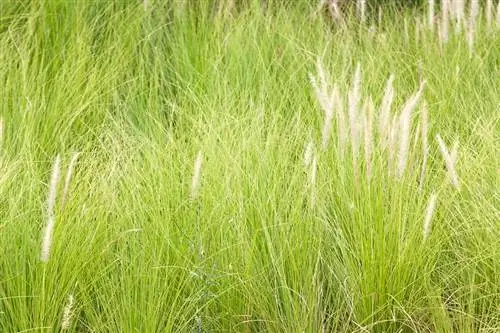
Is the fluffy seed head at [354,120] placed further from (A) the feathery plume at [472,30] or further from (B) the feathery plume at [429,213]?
(A) the feathery plume at [472,30]

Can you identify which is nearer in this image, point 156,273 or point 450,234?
point 156,273

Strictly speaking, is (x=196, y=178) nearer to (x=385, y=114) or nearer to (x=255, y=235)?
(x=255, y=235)

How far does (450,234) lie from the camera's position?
8.50ft

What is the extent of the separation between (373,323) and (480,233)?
1.66ft

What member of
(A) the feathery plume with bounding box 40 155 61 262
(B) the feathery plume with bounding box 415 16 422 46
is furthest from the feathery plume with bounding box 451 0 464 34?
(A) the feathery plume with bounding box 40 155 61 262

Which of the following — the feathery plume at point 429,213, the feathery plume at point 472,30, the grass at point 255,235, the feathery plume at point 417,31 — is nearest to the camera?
the feathery plume at point 429,213

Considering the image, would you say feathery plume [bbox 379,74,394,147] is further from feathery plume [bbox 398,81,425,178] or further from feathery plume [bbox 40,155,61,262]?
feathery plume [bbox 40,155,61,262]

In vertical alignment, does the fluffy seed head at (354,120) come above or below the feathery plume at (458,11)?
above

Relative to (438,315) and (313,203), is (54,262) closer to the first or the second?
(313,203)

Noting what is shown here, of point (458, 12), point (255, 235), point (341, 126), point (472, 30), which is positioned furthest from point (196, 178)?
point (458, 12)

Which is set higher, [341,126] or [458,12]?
[341,126]

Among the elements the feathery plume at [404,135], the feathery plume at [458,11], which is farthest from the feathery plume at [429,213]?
the feathery plume at [458,11]

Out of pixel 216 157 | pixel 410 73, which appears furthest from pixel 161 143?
pixel 410 73

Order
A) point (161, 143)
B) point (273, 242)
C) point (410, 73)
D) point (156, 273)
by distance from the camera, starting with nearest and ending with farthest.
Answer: point (156, 273) → point (273, 242) → point (161, 143) → point (410, 73)
